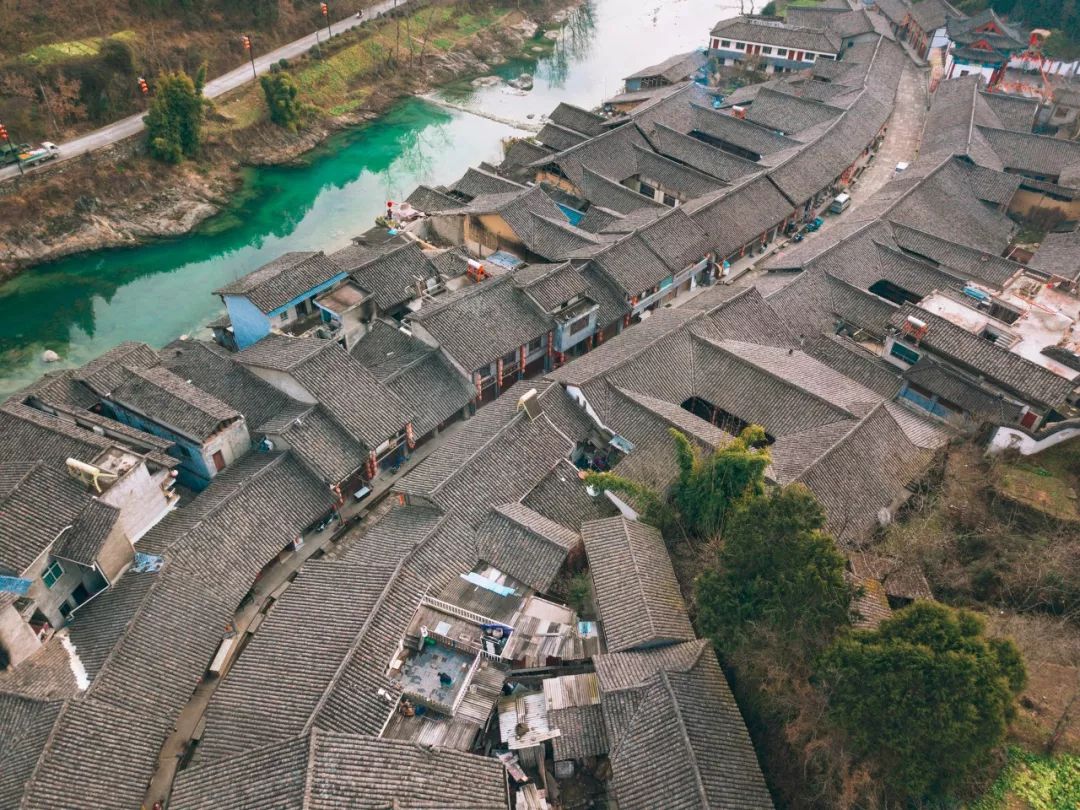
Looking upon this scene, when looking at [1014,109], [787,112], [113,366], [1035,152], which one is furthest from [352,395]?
[1014,109]

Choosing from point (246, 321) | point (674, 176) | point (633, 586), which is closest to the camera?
point (633, 586)

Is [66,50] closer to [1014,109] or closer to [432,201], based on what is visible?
[432,201]

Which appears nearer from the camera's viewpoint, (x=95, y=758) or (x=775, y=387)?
(x=95, y=758)

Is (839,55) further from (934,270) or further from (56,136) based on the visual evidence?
(56,136)

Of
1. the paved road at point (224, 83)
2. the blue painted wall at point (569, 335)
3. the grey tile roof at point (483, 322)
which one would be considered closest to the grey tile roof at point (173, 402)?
the grey tile roof at point (483, 322)

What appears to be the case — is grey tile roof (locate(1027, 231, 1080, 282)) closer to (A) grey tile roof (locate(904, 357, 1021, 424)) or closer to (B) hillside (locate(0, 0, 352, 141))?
(A) grey tile roof (locate(904, 357, 1021, 424))

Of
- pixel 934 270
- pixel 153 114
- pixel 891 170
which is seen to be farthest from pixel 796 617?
pixel 153 114
